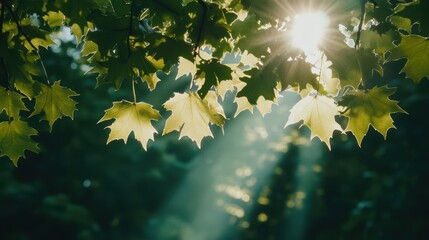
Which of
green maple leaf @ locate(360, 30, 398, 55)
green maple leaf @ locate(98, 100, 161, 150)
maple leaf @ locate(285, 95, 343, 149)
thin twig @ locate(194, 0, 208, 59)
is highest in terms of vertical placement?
green maple leaf @ locate(360, 30, 398, 55)

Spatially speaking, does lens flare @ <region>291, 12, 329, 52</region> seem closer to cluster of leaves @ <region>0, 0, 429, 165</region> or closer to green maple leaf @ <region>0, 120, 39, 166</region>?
cluster of leaves @ <region>0, 0, 429, 165</region>

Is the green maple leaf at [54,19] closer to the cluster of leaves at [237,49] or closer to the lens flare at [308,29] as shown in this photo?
the cluster of leaves at [237,49]

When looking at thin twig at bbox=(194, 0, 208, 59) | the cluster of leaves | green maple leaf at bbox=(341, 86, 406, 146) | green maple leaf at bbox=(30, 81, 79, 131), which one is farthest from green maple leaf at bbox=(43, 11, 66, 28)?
green maple leaf at bbox=(341, 86, 406, 146)

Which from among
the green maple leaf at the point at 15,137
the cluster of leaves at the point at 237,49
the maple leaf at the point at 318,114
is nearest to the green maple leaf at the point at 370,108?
the cluster of leaves at the point at 237,49

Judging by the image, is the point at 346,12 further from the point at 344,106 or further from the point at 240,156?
the point at 240,156

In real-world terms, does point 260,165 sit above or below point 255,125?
below

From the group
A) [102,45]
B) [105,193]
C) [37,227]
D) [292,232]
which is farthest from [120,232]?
[102,45]

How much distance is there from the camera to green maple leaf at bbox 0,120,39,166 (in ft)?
10.7

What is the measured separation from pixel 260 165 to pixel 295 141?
2.18 meters

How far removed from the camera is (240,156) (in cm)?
2341

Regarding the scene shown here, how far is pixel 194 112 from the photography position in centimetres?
308

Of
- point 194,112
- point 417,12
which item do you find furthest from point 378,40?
point 194,112

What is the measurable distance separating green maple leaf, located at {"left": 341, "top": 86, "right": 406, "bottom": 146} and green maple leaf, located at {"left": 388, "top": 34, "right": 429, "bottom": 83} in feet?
0.58

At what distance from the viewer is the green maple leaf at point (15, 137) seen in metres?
3.26
